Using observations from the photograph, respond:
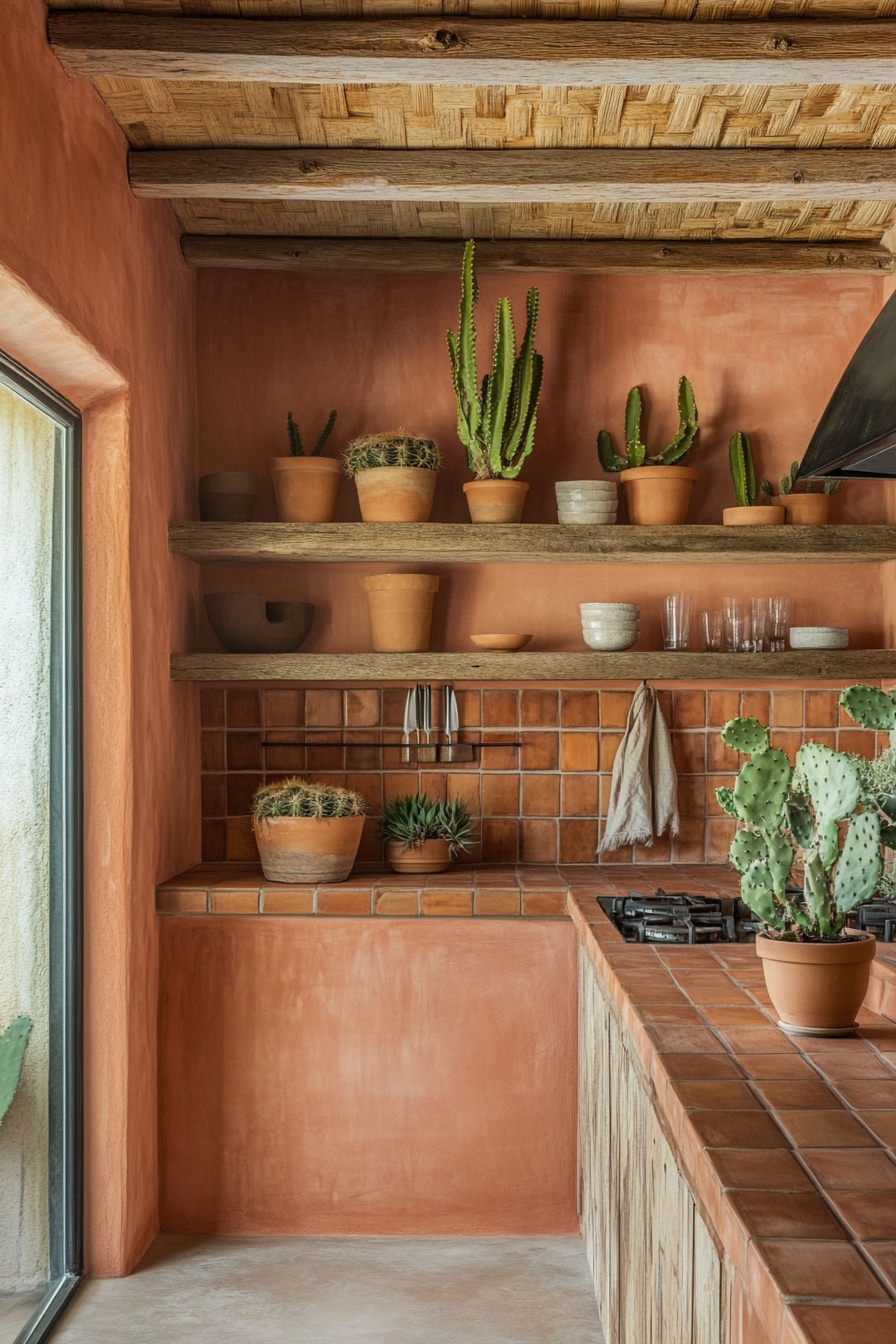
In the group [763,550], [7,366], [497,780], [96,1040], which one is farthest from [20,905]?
[763,550]

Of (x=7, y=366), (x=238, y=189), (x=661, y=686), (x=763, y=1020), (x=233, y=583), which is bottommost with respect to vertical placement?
(x=763, y=1020)

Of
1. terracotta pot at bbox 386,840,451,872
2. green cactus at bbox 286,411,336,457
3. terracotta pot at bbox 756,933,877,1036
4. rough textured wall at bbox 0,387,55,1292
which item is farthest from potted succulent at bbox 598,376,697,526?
terracotta pot at bbox 756,933,877,1036

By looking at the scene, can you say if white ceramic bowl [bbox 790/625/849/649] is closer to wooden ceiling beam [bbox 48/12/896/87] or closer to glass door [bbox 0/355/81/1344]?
wooden ceiling beam [bbox 48/12/896/87]

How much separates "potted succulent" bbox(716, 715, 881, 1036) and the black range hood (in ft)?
1.66

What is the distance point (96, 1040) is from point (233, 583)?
5.00 ft

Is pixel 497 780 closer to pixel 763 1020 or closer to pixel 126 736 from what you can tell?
pixel 126 736

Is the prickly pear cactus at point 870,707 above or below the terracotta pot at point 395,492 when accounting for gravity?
below

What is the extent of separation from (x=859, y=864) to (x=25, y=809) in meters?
1.84

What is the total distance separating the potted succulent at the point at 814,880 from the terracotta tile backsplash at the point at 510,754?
1722 millimetres

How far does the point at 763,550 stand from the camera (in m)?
3.57

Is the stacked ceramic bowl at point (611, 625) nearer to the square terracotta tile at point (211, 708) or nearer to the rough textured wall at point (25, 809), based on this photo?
the square terracotta tile at point (211, 708)

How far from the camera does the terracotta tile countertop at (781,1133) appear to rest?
3.66 ft

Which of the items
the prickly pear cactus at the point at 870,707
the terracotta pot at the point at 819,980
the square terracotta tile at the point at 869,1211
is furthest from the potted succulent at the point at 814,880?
the square terracotta tile at the point at 869,1211

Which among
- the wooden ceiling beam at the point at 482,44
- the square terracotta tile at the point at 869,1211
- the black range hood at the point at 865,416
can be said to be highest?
the wooden ceiling beam at the point at 482,44
